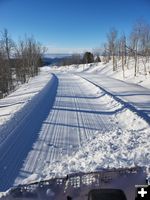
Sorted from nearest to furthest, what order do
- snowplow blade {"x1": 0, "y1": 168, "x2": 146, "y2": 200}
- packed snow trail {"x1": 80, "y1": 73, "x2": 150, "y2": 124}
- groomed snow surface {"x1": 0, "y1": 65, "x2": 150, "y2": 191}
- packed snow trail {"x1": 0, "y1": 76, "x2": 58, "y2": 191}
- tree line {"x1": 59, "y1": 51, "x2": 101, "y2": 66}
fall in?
1. snowplow blade {"x1": 0, "y1": 168, "x2": 146, "y2": 200}
2. packed snow trail {"x1": 0, "y1": 76, "x2": 58, "y2": 191}
3. groomed snow surface {"x1": 0, "y1": 65, "x2": 150, "y2": 191}
4. packed snow trail {"x1": 80, "y1": 73, "x2": 150, "y2": 124}
5. tree line {"x1": 59, "y1": 51, "x2": 101, "y2": 66}

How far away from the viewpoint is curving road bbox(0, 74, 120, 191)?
6855 millimetres

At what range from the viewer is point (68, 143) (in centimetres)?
880

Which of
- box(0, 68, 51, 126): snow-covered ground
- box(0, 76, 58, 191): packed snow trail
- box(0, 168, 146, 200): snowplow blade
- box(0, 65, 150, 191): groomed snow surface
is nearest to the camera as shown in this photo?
box(0, 168, 146, 200): snowplow blade

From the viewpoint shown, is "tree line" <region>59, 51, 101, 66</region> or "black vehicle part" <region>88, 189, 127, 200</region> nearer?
"black vehicle part" <region>88, 189, 127, 200</region>

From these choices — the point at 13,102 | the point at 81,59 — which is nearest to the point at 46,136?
the point at 13,102

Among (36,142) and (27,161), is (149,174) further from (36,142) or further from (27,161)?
(36,142)

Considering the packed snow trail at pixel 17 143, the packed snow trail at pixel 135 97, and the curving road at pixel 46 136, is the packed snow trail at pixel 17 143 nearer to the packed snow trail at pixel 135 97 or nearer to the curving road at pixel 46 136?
the curving road at pixel 46 136

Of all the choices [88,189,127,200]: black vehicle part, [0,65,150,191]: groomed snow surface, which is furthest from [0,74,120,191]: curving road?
[88,189,127,200]: black vehicle part

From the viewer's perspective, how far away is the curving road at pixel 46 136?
22.5 ft

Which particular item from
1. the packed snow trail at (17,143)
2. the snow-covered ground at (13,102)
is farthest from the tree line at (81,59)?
the packed snow trail at (17,143)

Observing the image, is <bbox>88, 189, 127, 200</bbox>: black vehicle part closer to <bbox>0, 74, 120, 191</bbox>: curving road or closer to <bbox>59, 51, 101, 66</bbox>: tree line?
<bbox>0, 74, 120, 191</bbox>: curving road

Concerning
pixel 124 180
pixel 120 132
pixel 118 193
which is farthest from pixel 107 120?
pixel 118 193

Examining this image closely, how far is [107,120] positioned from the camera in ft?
40.4

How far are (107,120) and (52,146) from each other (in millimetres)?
4225
